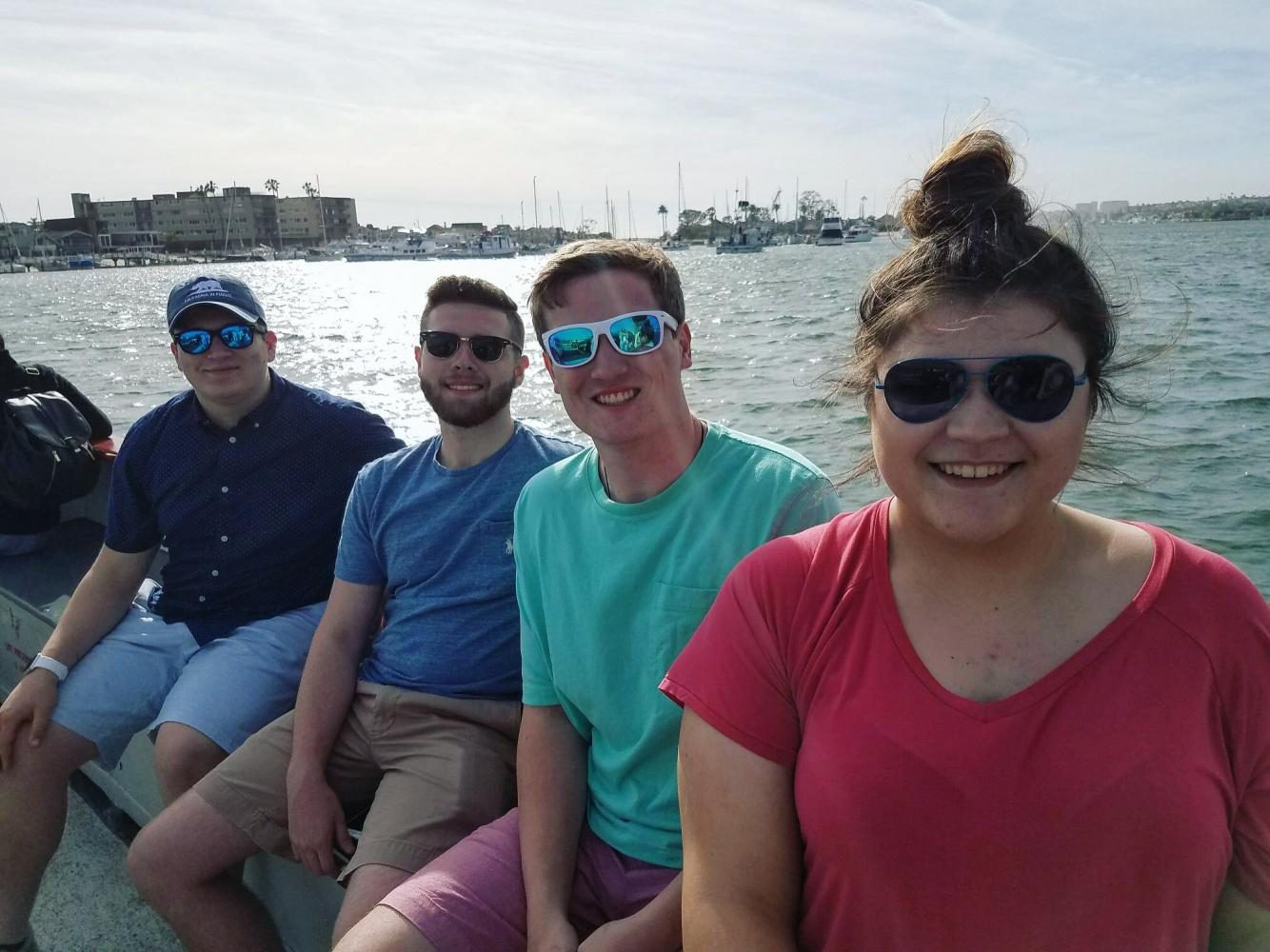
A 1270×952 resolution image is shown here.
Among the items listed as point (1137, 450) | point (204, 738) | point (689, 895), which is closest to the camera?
point (689, 895)

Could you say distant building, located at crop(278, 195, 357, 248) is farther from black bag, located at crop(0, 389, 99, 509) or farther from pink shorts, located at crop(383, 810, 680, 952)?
pink shorts, located at crop(383, 810, 680, 952)

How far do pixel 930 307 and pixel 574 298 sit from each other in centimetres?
86

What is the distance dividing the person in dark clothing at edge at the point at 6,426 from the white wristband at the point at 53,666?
1494mm

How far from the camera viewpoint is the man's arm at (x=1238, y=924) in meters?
1.28

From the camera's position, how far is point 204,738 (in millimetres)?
2676

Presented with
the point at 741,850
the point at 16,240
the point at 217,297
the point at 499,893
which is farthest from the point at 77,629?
the point at 16,240

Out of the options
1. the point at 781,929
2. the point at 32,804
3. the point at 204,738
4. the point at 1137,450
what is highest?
the point at 781,929

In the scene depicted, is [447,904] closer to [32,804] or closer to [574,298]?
[574,298]

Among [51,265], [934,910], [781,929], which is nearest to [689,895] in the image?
[781,929]

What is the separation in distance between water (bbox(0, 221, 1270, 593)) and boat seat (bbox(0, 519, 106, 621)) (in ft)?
7.97

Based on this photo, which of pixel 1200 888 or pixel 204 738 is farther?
pixel 204 738

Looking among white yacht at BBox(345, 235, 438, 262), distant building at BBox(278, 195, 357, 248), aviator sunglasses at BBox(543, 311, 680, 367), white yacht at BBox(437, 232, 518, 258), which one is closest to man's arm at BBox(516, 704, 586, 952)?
aviator sunglasses at BBox(543, 311, 680, 367)

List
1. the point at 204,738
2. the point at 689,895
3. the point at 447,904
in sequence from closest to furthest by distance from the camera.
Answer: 1. the point at 689,895
2. the point at 447,904
3. the point at 204,738

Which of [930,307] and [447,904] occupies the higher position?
[930,307]
